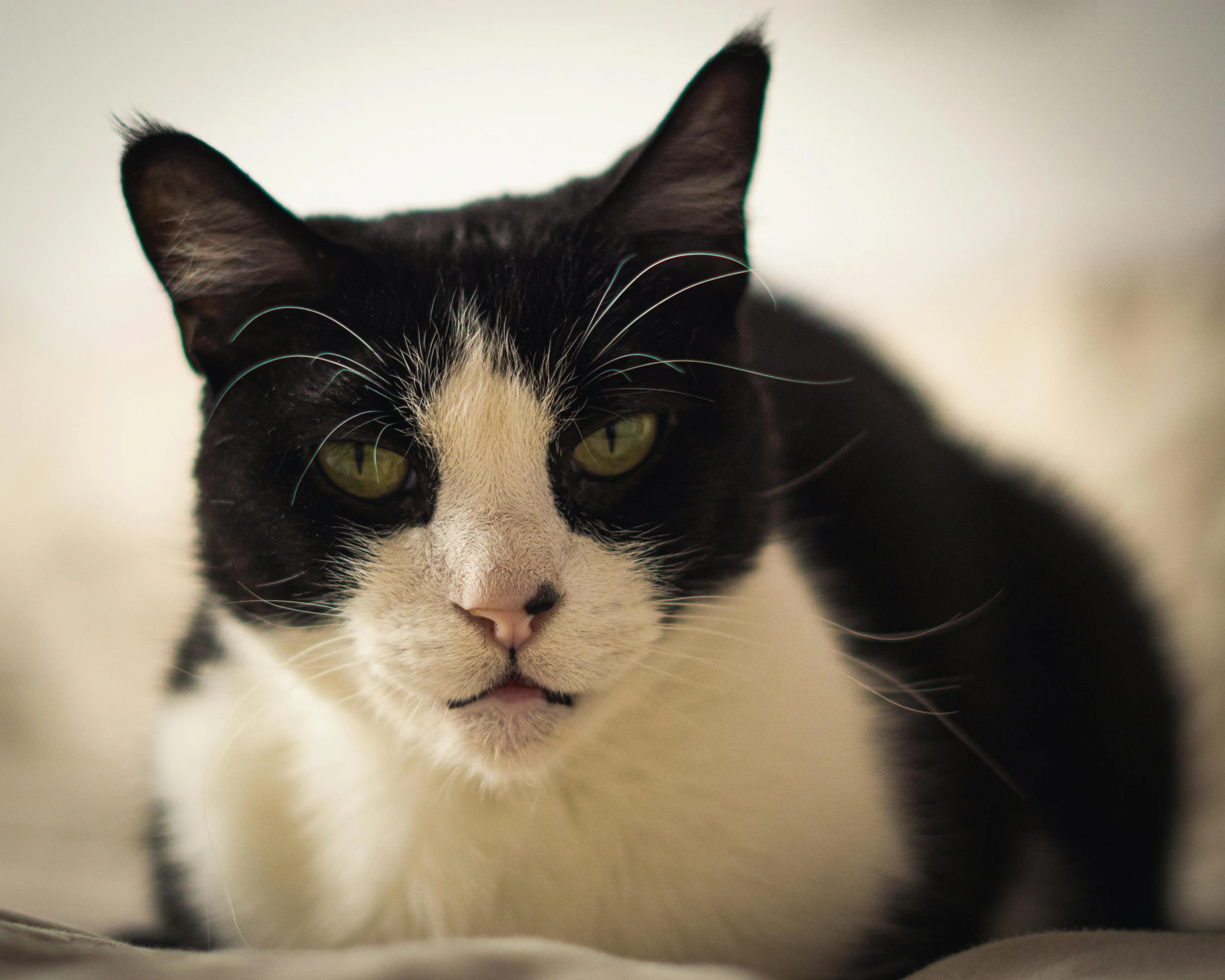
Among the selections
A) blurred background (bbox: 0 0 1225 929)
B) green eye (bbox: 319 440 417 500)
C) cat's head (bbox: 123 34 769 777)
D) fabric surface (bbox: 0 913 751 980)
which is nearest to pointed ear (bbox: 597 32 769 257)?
cat's head (bbox: 123 34 769 777)

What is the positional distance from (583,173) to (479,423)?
0.64 meters

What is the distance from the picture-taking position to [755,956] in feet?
2.51

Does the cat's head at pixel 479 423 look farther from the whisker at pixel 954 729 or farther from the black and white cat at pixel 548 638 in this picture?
the whisker at pixel 954 729

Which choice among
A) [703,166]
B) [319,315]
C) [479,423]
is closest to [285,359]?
[319,315]

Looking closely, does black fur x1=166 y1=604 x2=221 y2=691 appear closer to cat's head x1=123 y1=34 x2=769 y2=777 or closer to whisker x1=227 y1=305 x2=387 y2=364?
cat's head x1=123 y1=34 x2=769 y2=777

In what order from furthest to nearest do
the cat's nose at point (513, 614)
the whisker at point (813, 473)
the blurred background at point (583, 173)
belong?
the blurred background at point (583, 173) < the whisker at point (813, 473) < the cat's nose at point (513, 614)

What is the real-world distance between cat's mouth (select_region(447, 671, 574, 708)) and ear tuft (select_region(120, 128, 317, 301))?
376 millimetres

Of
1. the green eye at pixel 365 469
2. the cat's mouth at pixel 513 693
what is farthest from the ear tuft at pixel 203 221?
the cat's mouth at pixel 513 693

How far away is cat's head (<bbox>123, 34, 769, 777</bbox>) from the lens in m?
0.66

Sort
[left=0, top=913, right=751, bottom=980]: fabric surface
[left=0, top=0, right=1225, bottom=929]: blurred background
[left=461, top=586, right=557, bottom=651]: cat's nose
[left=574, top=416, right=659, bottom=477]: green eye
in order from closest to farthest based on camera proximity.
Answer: [left=0, top=913, right=751, bottom=980]: fabric surface < [left=461, top=586, right=557, bottom=651]: cat's nose < [left=574, top=416, right=659, bottom=477]: green eye < [left=0, top=0, right=1225, bottom=929]: blurred background

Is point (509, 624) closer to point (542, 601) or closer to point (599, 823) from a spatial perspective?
point (542, 601)

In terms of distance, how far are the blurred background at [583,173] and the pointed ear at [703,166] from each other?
0.57 ft

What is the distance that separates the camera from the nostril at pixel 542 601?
24.8 inches

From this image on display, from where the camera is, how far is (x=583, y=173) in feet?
3.91
